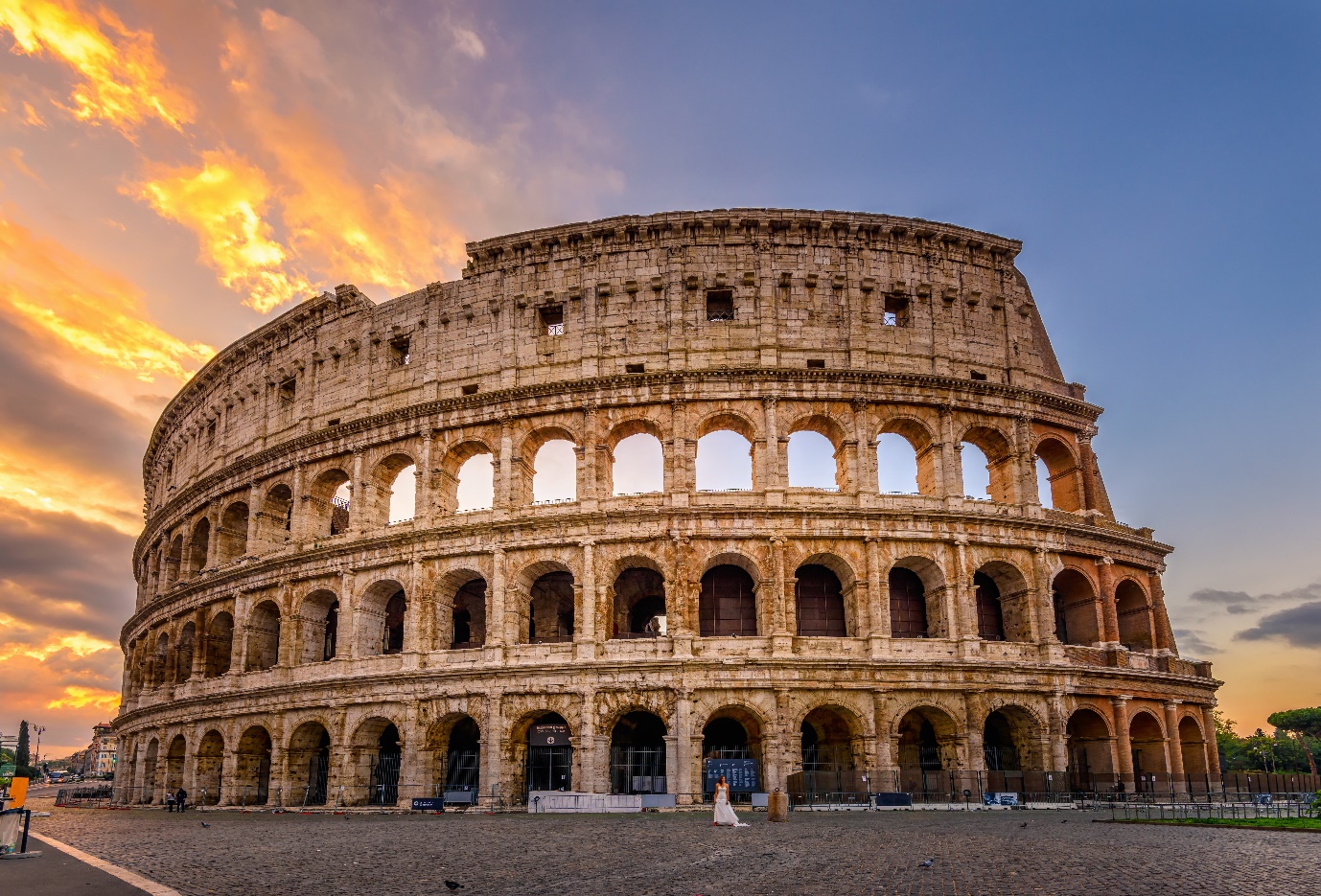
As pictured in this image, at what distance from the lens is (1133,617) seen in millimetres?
32375

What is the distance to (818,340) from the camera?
31172 millimetres

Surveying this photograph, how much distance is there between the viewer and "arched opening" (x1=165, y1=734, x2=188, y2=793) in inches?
1409

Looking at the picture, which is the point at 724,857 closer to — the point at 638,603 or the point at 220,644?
the point at 638,603

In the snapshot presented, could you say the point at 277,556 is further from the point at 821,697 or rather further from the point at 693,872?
the point at 693,872

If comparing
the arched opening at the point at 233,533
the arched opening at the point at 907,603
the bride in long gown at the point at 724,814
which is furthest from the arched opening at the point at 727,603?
the arched opening at the point at 233,533

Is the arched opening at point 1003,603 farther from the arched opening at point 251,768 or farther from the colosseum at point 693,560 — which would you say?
the arched opening at point 251,768

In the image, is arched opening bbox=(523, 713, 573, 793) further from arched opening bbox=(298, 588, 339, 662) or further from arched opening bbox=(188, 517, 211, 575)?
arched opening bbox=(188, 517, 211, 575)

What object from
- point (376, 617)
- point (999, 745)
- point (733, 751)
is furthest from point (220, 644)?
point (999, 745)

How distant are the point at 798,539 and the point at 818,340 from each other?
6.98m

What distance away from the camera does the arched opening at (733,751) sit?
87.5ft

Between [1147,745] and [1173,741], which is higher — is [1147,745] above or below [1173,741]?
below

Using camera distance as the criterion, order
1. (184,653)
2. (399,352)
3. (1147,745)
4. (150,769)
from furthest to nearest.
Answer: (184,653), (150,769), (399,352), (1147,745)

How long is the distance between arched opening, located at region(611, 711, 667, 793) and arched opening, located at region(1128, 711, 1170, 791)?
14882 millimetres

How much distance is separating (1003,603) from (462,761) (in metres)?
18.3
